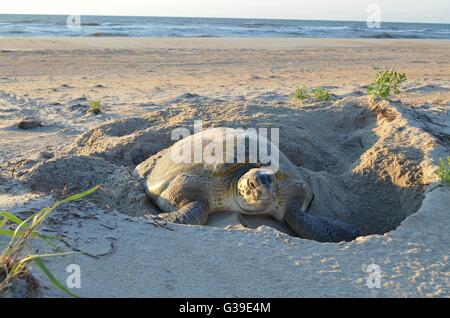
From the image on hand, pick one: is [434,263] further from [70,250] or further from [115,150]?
[115,150]

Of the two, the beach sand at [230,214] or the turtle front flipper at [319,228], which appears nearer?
the beach sand at [230,214]

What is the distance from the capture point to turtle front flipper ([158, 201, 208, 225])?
113 inches

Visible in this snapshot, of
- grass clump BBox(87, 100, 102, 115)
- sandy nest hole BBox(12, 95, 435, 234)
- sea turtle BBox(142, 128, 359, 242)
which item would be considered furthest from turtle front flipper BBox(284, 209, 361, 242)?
grass clump BBox(87, 100, 102, 115)

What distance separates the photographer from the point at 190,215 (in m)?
2.97

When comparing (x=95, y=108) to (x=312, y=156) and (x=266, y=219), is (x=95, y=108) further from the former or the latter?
(x=266, y=219)

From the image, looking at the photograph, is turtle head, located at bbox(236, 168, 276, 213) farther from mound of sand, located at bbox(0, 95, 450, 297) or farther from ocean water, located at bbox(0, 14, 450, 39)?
ocean water, located at bbox(0, 14, 450, 39)

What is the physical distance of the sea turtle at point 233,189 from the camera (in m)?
2.98

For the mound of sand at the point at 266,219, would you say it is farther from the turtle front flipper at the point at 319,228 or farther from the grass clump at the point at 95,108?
the grass clump at the point at 95,108

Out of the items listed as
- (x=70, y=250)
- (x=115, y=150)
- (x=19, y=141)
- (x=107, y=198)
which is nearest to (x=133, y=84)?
(x=19, y=141)

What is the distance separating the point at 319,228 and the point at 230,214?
1.98 feet

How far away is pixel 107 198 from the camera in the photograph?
3.41 metres

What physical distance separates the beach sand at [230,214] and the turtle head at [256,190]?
0.37ft

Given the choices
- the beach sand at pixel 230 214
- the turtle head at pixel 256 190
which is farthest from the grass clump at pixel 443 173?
the turtle head at pixel 256 190

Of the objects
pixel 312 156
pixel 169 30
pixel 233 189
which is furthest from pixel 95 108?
pixel 169 30
